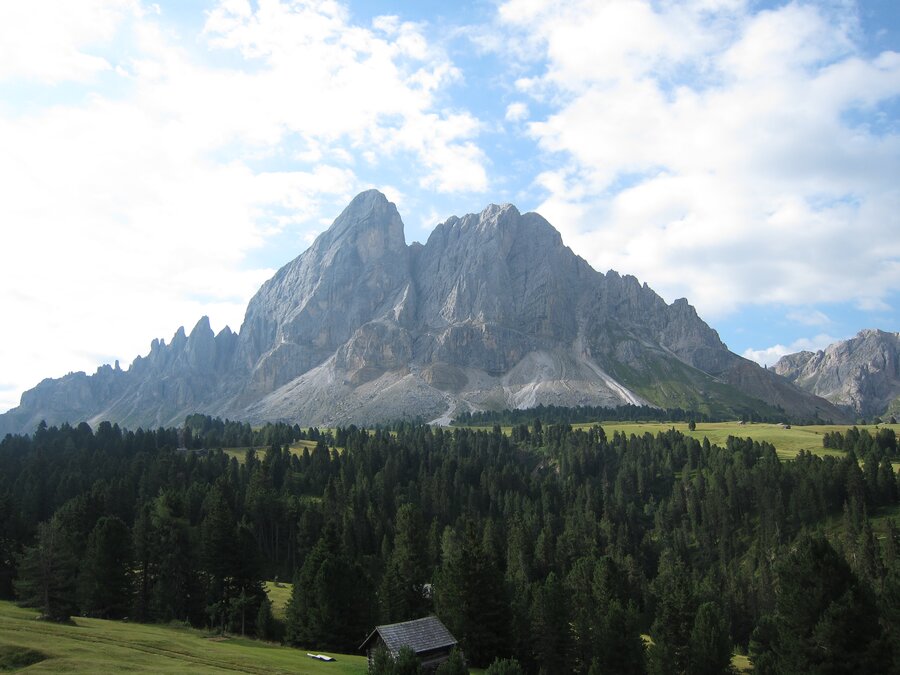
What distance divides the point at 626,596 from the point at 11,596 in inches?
3114

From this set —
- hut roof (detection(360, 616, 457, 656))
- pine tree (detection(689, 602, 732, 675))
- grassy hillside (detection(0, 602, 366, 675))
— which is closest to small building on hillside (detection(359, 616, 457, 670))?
hut roof (detection(360, 616, 457, 656))

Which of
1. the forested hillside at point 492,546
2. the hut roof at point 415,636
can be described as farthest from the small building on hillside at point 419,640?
the forested hillside at point 492,546

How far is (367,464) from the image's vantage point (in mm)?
161875

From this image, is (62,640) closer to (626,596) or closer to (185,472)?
(626,596)

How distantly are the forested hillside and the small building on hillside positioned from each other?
7675 millimetres

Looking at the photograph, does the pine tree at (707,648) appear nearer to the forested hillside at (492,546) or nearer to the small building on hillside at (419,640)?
the forested hillside at (492,546)

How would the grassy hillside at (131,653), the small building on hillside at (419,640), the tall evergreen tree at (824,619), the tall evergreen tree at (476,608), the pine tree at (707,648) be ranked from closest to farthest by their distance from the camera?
1. the grassy hillside at (131,653)
2. the small building on hillside at (419,640)
3. the tall evergreen tree at (824,619)
4. the tall evergreen tree at (476,608)
5. the pine tree at (707,648)

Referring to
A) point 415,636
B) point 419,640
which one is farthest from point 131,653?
point 419,640

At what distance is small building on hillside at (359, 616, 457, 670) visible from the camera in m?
46.2

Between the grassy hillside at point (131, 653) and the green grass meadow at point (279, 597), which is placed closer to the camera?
the grassy hillside at point (131, 653)

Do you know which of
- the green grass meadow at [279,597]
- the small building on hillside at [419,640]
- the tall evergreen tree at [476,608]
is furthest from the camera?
the green grass meadow at [279,597]

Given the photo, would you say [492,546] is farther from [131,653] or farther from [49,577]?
[131,653]

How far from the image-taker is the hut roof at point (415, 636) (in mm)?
46069

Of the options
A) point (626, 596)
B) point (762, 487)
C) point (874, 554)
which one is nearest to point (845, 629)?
point (626, 596)
